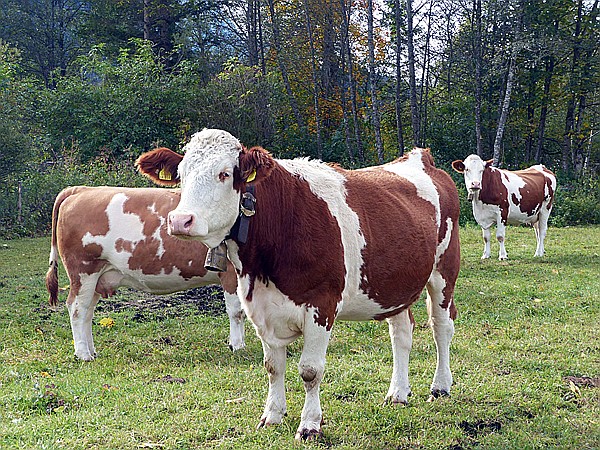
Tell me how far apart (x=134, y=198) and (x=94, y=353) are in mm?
1757

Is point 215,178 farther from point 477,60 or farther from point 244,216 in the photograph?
point 477,60

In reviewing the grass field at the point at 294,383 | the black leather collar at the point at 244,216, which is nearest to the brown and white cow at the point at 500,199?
the grass field at the point at 294,383

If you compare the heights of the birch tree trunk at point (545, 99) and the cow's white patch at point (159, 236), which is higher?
the birch tree trunk at point (545, 99)

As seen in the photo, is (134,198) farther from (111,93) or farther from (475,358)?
(111,93)

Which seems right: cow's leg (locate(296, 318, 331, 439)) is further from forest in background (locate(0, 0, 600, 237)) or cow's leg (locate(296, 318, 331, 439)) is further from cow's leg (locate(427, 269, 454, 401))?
forest in background (locate(0, 0, 600, 237))

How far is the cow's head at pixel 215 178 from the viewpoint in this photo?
390cm

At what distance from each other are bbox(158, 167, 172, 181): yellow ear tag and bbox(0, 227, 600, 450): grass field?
5.80 ft

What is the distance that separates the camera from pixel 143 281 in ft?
23.6

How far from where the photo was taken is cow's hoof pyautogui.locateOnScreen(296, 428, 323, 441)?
440cm

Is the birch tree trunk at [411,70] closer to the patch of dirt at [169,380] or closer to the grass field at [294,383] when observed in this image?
the grass field at [294,383]

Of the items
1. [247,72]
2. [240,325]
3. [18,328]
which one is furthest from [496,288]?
[247,72]

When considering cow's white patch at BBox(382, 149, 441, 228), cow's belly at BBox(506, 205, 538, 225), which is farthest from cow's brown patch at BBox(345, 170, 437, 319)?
cow's belly at BBox(506, 205, 538, 225)

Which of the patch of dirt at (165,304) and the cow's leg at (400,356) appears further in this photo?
the patch of dirt at (165,304)

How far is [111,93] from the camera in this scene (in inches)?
953
